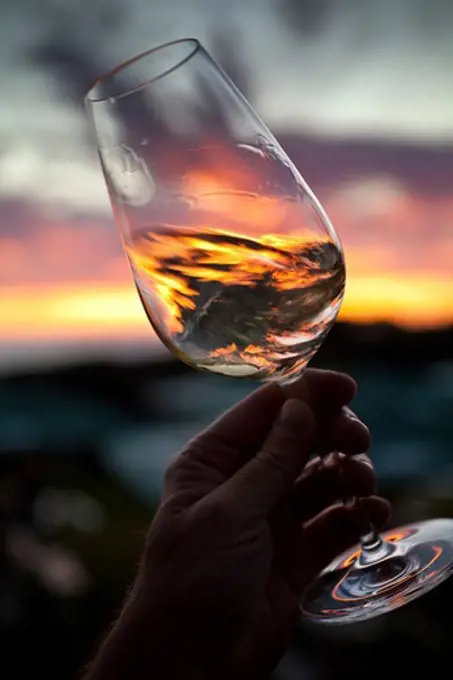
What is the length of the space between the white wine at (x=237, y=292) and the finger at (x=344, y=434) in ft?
0.70

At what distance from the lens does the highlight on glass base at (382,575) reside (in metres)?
0.92

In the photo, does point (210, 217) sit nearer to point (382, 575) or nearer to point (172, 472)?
point (172, 472)

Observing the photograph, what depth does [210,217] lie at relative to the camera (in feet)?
2.60

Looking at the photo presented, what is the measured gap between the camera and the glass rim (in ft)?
2.60

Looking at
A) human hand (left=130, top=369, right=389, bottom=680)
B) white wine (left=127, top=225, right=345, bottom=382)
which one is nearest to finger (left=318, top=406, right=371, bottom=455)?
human hand (left=130, top=369, right=389, bottom=680)

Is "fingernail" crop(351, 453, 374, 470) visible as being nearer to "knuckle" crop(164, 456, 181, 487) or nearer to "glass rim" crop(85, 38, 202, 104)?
"knuckle" crop(164, 456, 181, 487)

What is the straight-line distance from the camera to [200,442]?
1.10 metres

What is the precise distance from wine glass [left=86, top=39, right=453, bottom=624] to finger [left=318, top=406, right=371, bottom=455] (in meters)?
0.22

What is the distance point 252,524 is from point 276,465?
0.07 metres

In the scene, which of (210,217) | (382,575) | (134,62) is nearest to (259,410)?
(382,575)

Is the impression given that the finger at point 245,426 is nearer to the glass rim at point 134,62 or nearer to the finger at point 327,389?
the finger at point 327,389

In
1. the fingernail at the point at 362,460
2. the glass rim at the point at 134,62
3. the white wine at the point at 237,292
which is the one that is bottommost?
the fingernail at the point at 362,460

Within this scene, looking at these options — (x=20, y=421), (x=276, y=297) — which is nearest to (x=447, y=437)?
(x=20, y=421)

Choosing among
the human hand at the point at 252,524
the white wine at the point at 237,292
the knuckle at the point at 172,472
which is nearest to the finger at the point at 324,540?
the human hand at the point at 252,524
